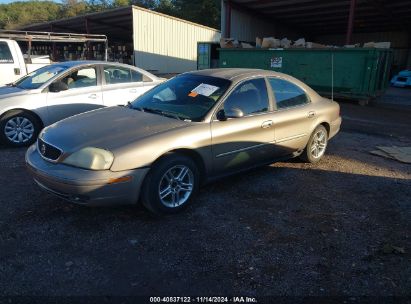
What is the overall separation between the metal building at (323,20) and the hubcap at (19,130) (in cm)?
1329

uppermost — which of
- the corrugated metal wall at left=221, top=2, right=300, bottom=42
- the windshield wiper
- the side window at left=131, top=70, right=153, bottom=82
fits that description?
the corrugated metal wall at left=221, top=2, right=300, bottom=42

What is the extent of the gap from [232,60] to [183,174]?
11.7m

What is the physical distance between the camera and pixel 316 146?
5.76m

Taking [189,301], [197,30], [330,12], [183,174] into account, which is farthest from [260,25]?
[189,301]

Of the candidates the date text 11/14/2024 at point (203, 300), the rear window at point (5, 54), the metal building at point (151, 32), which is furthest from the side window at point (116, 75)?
the metal building at point (151, 32)

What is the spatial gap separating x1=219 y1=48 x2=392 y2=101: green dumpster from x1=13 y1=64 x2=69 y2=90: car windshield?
8665 millimetres

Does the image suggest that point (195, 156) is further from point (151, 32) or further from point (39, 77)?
point (151, 32)

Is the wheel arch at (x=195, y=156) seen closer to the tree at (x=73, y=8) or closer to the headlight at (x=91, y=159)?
the headlight at (x=91, y=159)

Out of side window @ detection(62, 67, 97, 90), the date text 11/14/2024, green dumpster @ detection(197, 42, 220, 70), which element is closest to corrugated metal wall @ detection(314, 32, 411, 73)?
green dumpster @ detection(197, 42, 220, 70)

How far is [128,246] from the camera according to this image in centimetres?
330

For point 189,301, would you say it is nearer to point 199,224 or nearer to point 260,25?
point 199,224

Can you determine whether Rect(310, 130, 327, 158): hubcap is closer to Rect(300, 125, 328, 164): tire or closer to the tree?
Rect(300, 125, 328, 164): tire

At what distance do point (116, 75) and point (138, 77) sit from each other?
18.7 inches

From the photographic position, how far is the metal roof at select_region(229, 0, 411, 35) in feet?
62.8
